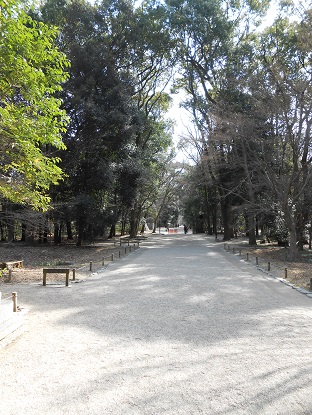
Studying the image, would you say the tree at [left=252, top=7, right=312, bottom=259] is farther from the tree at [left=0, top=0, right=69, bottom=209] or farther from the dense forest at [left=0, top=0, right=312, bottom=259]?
the tree at [left=0, top=0, right=69, bottom=209]

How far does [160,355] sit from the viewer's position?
450 centimetres

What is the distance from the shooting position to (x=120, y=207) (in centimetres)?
2527

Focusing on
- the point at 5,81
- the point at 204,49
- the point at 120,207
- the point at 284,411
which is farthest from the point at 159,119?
the point at 284,411

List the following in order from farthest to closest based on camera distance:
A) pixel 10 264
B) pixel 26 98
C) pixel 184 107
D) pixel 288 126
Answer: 1. pixel 184 107
2. pixel 288 126
3. pixel 10 264
4. pixel 26 98

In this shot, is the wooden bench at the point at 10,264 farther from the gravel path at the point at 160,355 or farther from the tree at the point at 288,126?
the tree at the point at 288,126

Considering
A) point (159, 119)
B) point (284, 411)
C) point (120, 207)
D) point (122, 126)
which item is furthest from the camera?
point (159, 119)

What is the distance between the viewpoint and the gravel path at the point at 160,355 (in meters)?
3.28

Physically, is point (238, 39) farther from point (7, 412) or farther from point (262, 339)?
point (7, 412)

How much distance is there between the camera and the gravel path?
10.8 feet

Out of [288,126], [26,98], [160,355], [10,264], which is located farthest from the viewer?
[288,126]

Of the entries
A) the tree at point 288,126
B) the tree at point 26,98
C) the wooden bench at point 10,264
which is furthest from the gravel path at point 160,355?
the tree at point 288,126

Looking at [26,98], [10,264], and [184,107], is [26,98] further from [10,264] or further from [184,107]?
[184,107]

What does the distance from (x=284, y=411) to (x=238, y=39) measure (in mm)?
28295

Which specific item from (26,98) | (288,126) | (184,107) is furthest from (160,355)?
(184,107)
